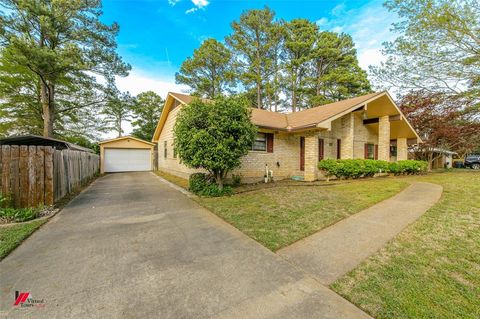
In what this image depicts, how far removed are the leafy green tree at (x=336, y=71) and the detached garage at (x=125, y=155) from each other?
20.0 meters

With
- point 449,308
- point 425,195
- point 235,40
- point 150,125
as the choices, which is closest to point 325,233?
point 449,308

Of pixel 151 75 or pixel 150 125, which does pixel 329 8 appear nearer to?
pixel 151 75

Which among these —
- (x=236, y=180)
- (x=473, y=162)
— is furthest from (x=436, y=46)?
(x=473, y=162)

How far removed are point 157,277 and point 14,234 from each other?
12.1ft

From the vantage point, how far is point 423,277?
8.57 ft

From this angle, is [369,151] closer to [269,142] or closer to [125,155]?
[269,142]

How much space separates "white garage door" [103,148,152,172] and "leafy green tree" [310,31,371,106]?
2022 centimetres

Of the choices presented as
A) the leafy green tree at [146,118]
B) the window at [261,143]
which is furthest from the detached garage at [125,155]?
the window at [261,143]

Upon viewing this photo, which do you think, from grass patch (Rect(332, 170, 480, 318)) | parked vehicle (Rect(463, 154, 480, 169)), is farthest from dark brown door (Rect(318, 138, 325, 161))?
parked vehicle (Rect(463, 154, 480, 169))

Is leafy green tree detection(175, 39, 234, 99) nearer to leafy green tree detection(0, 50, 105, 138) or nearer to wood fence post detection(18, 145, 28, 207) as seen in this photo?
leafy green tree detection(0, 50, 105, 138)

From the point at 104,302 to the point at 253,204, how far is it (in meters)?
4.63

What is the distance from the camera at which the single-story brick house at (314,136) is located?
35.8ft

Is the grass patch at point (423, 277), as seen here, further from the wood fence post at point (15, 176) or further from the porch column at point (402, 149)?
the porch column at point (402, 149)

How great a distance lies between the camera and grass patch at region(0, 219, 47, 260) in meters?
3.41
